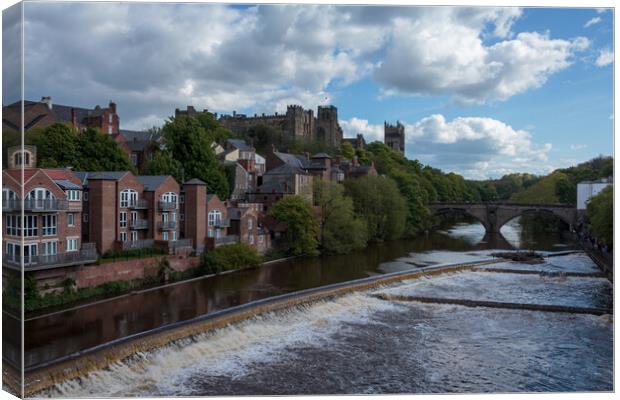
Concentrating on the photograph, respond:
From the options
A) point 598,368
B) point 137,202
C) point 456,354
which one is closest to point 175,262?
point 137,202

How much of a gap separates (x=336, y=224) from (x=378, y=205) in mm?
7658

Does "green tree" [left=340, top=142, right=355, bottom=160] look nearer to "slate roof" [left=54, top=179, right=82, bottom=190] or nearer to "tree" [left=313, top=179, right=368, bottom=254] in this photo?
"tree" [left=313, top=179, right=368, bottom=254]

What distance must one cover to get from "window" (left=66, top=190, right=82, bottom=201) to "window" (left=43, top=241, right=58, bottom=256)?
2.01 metres

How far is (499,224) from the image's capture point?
54.7 m

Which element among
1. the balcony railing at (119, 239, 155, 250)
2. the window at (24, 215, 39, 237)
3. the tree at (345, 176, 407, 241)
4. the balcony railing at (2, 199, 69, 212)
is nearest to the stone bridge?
the tree at (345, 176, 407, 241)

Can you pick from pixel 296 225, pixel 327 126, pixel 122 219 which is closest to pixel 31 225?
pixel 122 219

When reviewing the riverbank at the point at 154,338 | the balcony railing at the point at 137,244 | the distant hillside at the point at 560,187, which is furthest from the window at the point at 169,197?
the distant hillside at the point at 560,187

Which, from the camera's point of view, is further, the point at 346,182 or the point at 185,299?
the point at 346,182

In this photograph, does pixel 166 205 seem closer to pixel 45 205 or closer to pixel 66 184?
pixel 66 184

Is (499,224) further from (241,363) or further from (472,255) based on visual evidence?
(241,363)

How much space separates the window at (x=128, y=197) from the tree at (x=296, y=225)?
10130 mm

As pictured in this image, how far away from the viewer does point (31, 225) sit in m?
18.8

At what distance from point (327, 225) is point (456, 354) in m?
21.5

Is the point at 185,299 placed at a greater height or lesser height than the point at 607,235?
lesser
